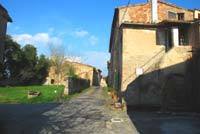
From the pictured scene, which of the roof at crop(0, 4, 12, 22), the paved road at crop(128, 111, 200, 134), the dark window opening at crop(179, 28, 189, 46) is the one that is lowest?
the paved road at crop(128, 111, 200, 134)

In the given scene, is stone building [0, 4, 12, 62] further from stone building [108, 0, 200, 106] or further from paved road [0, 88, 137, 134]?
stone building [108, 0, 200, 106]

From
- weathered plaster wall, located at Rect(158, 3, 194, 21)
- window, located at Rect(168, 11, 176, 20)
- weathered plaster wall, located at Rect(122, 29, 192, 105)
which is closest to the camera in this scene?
weathered plaster wall, located at Rect(122, 29, 192, 105)

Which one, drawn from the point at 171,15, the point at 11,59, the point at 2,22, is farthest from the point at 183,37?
the point at 11,59

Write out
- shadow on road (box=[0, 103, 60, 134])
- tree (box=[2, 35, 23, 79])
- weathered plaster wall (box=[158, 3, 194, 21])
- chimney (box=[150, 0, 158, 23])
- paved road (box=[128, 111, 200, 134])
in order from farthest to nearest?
tree (box=[2, 35, 23, 79]) → weathered plaster wall (box=[158, 3, 194, 21]) → chimney (box=[150, 0, 158, 23]) → paved road (box=[128, 111, 200, 134]) → shadow on road (box=[0, 103, 60, 134])

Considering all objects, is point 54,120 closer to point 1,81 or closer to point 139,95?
point 139,95

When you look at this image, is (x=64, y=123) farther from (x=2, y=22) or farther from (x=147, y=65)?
(x=147, y=65)

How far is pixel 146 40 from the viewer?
2450 cm

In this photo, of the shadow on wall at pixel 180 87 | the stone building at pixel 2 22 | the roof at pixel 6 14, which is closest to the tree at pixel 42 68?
the roof at pixel 6 14

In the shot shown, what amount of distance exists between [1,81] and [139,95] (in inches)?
1267

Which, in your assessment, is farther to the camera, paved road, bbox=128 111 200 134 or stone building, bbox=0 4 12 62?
stone building, bbox=0 4 12 62

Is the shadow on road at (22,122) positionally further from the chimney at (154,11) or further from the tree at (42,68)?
the tree at (42,68)

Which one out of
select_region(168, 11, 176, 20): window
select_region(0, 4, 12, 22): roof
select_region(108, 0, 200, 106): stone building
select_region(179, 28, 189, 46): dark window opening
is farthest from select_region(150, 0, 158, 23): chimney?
select_region(0, 4, 12, 22): roof

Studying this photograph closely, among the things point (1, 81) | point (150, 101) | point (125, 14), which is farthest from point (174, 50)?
point (1, 81)

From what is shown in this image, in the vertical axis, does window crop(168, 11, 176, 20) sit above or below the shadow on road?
above
